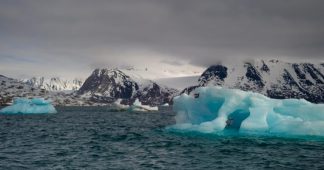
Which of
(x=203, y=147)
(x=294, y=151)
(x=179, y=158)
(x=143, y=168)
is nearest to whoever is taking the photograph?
(x=143, y=168)

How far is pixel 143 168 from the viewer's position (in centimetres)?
2636

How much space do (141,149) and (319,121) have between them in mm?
17014

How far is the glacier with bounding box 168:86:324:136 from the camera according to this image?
4134 centimetres

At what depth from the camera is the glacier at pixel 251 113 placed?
41.3 metres

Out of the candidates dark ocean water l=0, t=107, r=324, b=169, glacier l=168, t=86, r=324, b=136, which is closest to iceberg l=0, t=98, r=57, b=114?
glacier l=168, t=86, r=324, b=136

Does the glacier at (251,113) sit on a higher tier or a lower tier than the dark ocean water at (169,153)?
higher

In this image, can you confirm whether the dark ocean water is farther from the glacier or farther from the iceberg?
the iceberg

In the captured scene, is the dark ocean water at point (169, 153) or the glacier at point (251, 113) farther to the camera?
the glacier at point (251, 113)

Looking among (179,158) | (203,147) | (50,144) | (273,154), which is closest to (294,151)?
(273,154)

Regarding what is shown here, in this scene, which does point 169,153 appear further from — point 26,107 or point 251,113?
point 26,107

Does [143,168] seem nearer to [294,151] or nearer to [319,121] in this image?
[294,151]

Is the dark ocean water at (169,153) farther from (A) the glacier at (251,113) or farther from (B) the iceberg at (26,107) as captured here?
(B) the iceberg at (26,107)

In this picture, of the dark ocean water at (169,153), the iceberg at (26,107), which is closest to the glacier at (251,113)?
the dark ocean water at (169,153)

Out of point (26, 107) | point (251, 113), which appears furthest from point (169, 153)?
point (26, 107)
